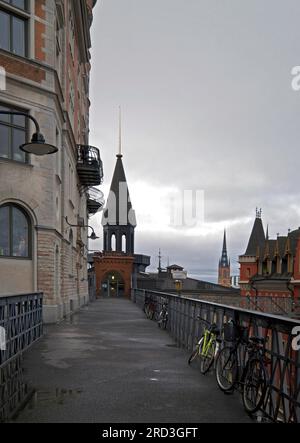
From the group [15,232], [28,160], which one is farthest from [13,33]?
[15,232]

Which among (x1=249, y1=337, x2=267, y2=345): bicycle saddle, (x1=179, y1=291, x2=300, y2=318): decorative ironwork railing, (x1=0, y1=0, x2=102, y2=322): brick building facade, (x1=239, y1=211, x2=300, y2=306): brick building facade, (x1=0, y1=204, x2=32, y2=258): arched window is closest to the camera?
(x1=249, y1=337, x2=267, y2=345): bicycle saddle

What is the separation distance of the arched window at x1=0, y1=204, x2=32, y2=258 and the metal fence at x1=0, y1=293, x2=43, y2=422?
4205mm

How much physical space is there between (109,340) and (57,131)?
9880 millimetres

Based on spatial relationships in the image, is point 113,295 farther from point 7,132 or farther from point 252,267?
point 7,132

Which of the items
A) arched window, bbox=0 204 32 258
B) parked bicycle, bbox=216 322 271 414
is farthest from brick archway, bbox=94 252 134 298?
parked bicycle, bbox=216 322 271 414

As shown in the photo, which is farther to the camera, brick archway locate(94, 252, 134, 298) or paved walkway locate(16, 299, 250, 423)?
brick archway locate(94, 252, 134, 298)

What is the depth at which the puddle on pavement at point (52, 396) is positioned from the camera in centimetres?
591

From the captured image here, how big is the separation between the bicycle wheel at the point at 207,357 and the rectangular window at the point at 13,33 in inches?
497

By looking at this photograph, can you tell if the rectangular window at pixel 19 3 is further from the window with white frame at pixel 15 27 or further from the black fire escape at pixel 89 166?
the black fire escape at pixel 89 166

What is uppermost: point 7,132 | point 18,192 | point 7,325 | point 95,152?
point 95,152

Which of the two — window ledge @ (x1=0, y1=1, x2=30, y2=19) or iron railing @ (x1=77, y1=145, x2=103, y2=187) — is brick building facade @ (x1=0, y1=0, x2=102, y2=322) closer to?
window ledge @ (x1=0, y1=1, x2=30, y2=19)

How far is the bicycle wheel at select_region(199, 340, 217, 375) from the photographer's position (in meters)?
7.71

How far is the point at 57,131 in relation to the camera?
18.7 meters
